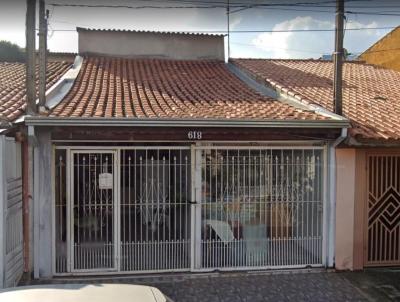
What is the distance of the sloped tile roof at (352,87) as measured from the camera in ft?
24.5

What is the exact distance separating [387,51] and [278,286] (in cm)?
1212

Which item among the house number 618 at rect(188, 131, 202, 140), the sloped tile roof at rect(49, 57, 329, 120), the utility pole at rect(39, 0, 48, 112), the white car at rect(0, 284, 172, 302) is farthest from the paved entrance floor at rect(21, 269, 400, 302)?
the white car at rect(0, 284, 172, 302)

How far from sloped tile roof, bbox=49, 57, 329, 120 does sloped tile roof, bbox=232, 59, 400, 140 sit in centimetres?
78

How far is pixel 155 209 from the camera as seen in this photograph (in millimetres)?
6977

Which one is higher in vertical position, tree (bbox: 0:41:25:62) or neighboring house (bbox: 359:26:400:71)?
tree (bbox: 0:41:25:62)

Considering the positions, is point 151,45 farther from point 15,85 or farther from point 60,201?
point 60,201

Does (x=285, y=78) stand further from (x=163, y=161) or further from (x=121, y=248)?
(x=121, y=248)

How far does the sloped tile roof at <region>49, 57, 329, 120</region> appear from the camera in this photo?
6.92 metres

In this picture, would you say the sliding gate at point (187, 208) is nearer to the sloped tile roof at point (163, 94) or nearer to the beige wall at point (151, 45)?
the sloped tile roof at point (163, 94)

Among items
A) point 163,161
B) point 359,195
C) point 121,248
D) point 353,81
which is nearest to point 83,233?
point 121,248

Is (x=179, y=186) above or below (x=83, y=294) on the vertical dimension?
above

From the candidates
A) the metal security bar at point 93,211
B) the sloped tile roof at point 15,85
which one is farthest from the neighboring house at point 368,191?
the sloped tile roof at point 15,85

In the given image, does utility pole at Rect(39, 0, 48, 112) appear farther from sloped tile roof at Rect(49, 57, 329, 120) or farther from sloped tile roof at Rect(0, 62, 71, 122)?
sloped tile roof at Rect(0, 62, 71, 122)

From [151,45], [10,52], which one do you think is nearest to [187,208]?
[151,45]
